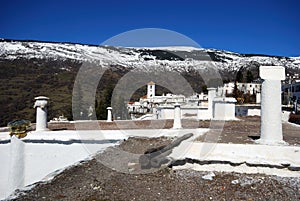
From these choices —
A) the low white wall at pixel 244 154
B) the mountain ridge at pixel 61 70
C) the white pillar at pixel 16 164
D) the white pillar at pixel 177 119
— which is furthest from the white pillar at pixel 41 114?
the low white wall at pixel 244 154

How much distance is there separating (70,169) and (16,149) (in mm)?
3017

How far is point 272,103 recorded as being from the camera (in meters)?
5.39

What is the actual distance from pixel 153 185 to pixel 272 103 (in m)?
3.15

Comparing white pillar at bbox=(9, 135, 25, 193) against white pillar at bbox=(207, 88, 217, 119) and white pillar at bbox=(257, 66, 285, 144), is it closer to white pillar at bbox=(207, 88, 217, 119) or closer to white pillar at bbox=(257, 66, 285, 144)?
white pillar at bbox=(257, 66, 285, 144)

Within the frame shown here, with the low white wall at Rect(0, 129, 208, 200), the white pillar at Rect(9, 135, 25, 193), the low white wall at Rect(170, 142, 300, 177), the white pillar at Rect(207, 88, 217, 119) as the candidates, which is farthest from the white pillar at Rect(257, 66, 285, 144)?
the white pillar at Rect(207, 88, 217, 119)

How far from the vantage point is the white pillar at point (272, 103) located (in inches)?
212

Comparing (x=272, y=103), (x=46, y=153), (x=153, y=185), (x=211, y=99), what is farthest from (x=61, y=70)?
(x=153, y=185)

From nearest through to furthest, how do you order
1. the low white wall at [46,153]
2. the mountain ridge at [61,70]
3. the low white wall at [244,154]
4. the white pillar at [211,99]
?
1. the low white wall at [244,154]
2. the low white wall at [46,153]
3. the white pillar at [211,99]
4. the mountain ridge at [61,70]

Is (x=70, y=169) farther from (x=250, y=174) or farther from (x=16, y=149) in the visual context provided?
(x=250, y=174)

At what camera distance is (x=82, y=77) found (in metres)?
8.46

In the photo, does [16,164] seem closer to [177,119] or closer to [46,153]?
[46,153]

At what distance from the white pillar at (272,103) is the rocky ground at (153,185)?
1.14 m

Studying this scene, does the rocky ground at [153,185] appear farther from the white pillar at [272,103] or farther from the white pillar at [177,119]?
the white pillar at [177,119]

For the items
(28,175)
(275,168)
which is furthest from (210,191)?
(28,175)
